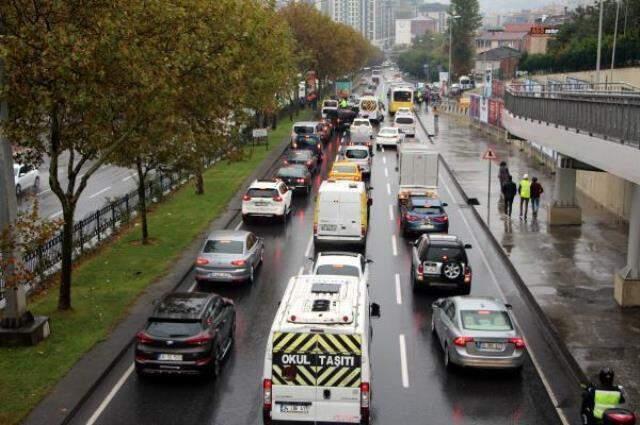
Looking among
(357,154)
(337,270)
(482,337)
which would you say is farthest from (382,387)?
(357,154)

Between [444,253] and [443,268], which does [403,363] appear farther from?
[444,253]

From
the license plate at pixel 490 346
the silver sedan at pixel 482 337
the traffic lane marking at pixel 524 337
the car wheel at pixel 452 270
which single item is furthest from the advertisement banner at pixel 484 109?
the license plate at pixel 490 346

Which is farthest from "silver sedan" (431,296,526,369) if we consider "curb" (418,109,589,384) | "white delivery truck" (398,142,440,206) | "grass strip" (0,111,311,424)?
"white delivery truck" (398,142,440,206)

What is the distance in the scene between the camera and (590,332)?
763 inches

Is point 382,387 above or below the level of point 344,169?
below

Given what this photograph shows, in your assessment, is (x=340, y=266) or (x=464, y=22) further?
(x=464, y=22)

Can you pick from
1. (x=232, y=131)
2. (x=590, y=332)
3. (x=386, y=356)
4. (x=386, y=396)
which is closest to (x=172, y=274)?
(x=232, y=131)

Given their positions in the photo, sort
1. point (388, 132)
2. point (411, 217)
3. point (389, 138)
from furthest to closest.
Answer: point (388, 132) → point (389, 138) → point (411, 217)

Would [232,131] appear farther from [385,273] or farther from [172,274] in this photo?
[385,273]

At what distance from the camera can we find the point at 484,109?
74.1 m

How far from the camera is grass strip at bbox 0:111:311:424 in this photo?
15.8 metres

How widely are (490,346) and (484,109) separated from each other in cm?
6008

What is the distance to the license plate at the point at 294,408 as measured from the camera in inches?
515

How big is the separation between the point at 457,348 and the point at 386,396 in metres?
1.94
